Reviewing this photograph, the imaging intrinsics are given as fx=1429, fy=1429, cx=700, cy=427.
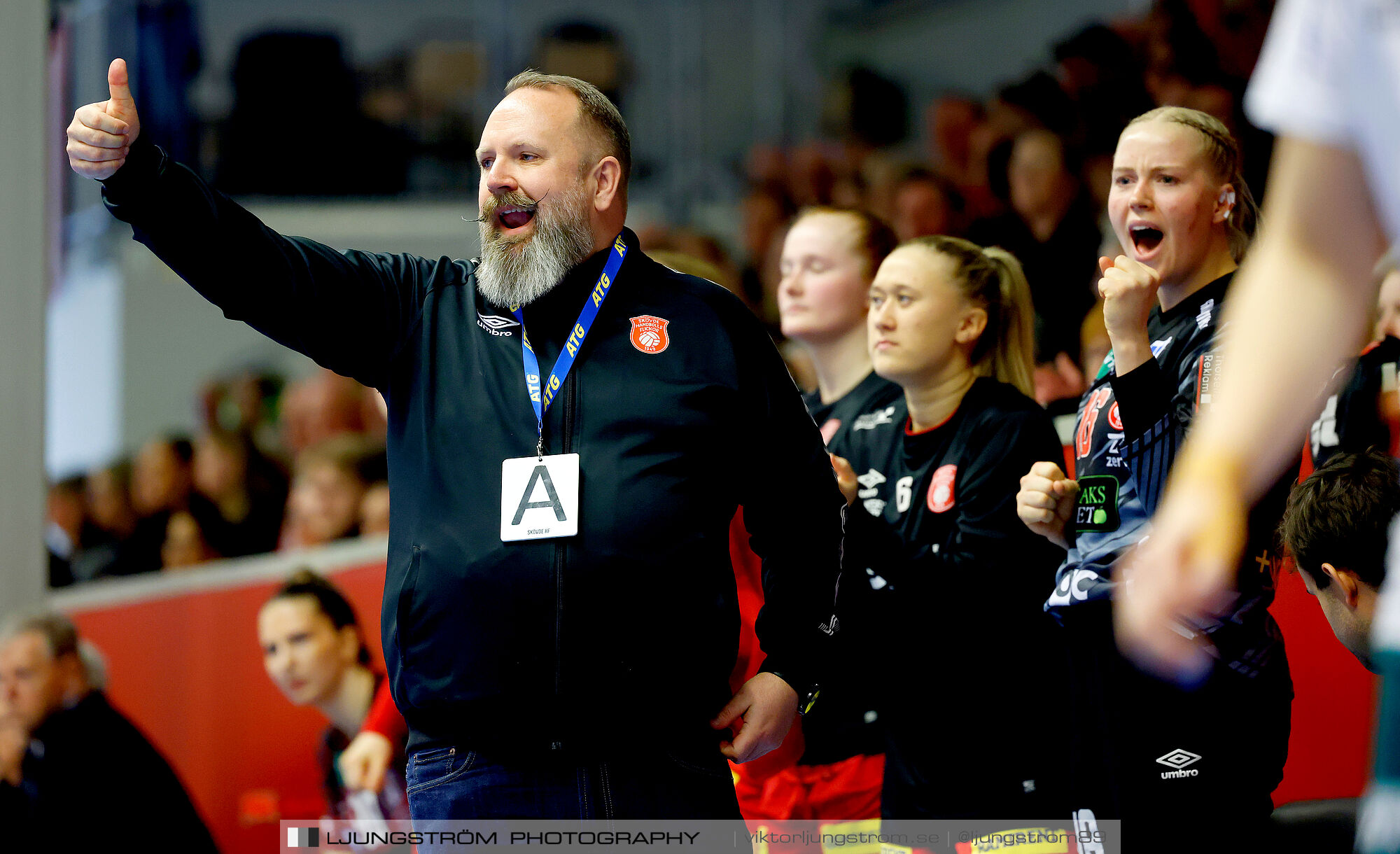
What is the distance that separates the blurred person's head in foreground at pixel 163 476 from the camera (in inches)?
313

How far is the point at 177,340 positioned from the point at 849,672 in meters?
8.43

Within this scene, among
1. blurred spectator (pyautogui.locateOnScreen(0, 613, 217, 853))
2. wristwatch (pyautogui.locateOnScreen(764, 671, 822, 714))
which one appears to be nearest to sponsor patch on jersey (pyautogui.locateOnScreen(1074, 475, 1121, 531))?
wristwatch (pyautogui.locateOnScreen(764, 671, 822, 714))

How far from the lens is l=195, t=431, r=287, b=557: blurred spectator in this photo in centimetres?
738

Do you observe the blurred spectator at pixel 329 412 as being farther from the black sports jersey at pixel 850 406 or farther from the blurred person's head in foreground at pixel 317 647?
the black sports jersey at pixel 850 406

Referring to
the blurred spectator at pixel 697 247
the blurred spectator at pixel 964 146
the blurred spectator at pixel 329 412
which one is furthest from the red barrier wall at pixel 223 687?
the blurred spectator at pixel 964 146

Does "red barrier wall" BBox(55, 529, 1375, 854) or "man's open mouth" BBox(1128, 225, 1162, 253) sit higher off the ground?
"man's open mouth" BBox(1128, 225, 1162, 253)

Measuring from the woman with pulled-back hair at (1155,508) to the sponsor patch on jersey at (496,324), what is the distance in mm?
1065

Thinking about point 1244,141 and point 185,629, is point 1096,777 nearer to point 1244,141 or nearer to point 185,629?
point 1244,141

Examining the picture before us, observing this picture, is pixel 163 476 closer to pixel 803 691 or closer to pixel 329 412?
pixel 329 412

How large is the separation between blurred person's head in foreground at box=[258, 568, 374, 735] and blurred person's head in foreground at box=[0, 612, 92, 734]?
0.65 m

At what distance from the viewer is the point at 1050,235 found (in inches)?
208

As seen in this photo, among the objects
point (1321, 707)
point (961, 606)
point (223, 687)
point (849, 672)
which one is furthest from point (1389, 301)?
point (223, 687)

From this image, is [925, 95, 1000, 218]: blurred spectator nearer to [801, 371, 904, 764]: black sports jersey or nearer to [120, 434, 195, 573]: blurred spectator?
[801, 371, 904, 764]: black sports jersey

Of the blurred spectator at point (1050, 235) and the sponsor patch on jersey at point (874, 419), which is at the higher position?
the blurred spectator at point (1050, 235)
